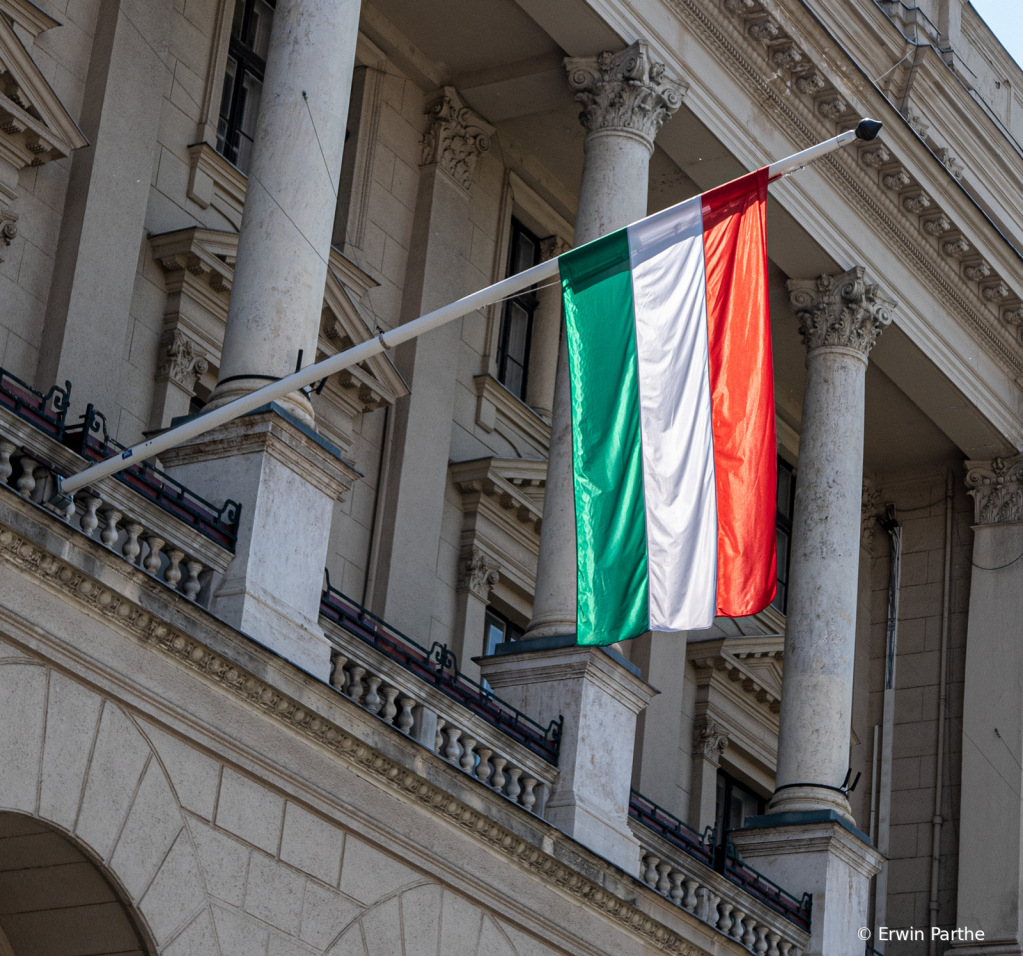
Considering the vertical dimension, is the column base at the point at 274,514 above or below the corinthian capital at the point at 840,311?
below

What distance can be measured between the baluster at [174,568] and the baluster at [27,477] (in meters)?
1.20

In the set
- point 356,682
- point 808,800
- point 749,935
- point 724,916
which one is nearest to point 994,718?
point 808,800

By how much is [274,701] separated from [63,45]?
7.10 meters

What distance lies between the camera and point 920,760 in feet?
89.6

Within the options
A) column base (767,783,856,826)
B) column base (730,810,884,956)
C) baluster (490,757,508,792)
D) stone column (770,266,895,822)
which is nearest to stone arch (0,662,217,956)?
baluster (490,757,508,792)

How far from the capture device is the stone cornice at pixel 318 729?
12.0 metres

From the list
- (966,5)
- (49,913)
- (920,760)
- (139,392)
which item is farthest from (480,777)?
(966,5)

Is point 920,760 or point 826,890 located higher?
point 920,760

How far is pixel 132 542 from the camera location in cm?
1277

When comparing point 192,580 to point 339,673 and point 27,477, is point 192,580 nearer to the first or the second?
point 339,673

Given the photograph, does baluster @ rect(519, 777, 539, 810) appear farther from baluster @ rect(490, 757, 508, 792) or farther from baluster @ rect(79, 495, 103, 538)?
baluster @ rect(79, 495, 103, 538)

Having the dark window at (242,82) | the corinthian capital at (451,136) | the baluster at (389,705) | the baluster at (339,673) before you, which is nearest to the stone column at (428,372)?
the corinthian capital at (451,136)

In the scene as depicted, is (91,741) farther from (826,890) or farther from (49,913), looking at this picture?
(826,890)

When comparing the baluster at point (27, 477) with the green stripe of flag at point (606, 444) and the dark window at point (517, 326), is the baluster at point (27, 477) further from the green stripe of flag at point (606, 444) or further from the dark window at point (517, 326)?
the dark window at point (517, 326)
